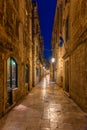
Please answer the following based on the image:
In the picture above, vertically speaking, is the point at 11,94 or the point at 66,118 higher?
the point at 11,94

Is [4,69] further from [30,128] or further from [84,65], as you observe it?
[84,65]

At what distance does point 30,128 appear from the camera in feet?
17.9

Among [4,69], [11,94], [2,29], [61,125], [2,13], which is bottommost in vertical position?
[61,125]

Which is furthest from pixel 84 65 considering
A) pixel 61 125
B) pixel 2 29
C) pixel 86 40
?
pixel 2 29

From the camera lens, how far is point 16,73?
36.0ft

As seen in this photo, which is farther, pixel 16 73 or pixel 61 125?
pixel 16 73

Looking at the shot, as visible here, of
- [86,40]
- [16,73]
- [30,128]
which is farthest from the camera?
[16,73]

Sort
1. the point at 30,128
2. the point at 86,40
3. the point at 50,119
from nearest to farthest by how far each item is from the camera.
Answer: the point at 30,128 → the point at 50,119 → the point at 86,40

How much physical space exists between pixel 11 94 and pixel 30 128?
156 inches

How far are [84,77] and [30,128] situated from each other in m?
3.81

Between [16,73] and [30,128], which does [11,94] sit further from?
[30,128]

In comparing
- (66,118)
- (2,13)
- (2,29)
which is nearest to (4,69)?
(2,29)

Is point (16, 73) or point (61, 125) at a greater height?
point (16, 73)

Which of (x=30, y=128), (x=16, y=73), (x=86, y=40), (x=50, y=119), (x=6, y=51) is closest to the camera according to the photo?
(x=30, y=128)
